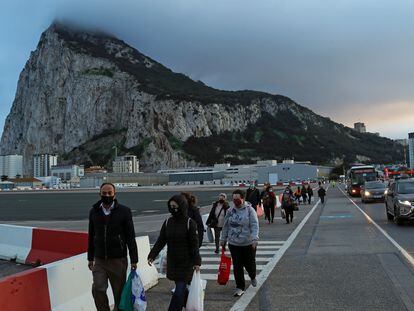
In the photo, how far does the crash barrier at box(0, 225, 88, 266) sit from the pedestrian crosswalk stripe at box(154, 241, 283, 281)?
1798 mm

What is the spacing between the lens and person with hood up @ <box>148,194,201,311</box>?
5.98m

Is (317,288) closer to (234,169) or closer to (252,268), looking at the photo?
(252,268)

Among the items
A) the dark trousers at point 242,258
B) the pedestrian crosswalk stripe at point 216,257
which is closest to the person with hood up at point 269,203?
the pedestrian crosswalk stripe at point 216,257

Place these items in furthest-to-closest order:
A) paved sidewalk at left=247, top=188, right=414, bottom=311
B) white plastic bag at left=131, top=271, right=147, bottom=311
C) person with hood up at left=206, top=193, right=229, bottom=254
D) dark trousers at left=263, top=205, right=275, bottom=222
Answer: dark trousers at left=263, top=205, right=275, bottom=222 → person with hood up at left=206, top=193, right=229, bottom=254 → paved sidewalk at left=247, top=188, right=414, bottom=311 → white plastic bag at left=131, top=271, right=147, bottom=311

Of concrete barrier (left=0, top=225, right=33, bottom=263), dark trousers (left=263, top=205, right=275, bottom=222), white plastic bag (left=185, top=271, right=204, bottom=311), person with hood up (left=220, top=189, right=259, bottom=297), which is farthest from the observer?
dark trousers (left=263, top=205, right=275, bottom=222)

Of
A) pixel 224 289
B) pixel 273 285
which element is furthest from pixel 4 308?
pixel 273 285

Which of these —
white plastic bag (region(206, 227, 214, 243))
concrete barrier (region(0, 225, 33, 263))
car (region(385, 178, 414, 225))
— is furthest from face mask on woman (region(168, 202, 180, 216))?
car (region(385, 178, 414, 225))

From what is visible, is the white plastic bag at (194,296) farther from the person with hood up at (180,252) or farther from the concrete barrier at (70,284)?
the concrete barrier at (70,284)

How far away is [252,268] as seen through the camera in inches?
325

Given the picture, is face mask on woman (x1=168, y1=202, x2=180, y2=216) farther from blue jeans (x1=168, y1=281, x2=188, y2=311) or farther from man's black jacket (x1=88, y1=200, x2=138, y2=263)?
blue jeans (x1=168, y1=281, x2=188, y2=311)

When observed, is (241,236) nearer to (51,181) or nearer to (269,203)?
(269,203)

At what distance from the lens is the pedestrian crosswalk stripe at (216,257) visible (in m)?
9.95

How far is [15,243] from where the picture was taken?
12.6m

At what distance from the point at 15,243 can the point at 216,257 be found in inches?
197
